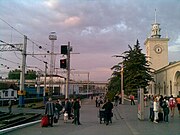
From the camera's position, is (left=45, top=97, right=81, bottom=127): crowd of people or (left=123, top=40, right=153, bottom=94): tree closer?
(left=45, top=97, right=81, bottom=127): crowd of people

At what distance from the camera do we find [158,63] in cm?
8838

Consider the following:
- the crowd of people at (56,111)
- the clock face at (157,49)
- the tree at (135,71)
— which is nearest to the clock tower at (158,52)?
the clock face at (157,49)

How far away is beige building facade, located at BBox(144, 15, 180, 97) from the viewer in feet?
224

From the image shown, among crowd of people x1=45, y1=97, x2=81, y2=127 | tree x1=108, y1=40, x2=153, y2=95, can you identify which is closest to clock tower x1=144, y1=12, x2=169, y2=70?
tree x1=108, y1=40, x2=153, y2=95

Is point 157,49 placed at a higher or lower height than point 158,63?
higher

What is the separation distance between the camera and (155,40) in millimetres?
88375

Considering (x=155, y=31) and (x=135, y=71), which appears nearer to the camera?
(x=135, y=71)

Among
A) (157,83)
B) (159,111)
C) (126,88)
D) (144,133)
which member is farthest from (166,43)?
(144,133)

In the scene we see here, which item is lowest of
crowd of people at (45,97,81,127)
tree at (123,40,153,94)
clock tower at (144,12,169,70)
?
crowd of people at (45,97,81,127)

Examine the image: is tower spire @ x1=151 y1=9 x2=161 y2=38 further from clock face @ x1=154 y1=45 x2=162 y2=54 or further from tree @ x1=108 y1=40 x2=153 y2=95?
tree @ x1=108 y1=40 x2=153 y2=95

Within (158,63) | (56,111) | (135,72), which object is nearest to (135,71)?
(135,72)

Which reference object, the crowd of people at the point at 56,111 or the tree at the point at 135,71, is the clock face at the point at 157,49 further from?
the crowd of people at the point at 56,111

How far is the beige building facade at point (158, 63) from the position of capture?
2687 inches

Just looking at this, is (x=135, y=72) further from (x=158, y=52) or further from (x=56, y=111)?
(x=56, y=111)
